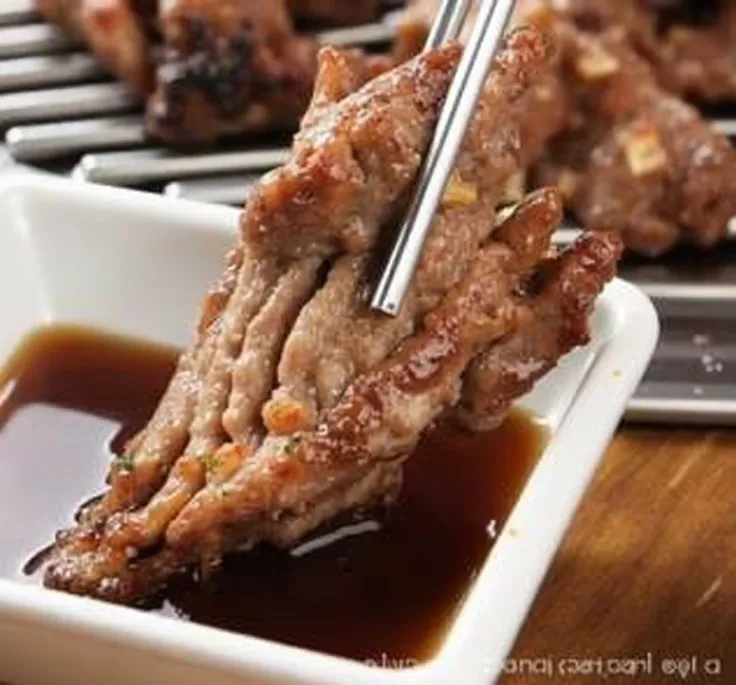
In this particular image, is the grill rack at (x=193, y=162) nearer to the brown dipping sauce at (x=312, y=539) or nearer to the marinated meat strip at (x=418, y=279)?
the brown dipping sauce at (x=312, y=539)

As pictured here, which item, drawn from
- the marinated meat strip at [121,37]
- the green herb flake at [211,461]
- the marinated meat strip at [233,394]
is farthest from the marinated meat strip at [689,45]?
the green herb flake at [211,461]

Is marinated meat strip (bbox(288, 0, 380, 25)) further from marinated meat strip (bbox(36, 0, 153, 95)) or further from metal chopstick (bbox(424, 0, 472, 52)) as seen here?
metal chopstick (bbox(424, 0, 472, 52))

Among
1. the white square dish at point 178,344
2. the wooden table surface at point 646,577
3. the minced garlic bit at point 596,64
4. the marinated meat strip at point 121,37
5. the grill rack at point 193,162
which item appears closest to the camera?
the white square dish at point 178,344

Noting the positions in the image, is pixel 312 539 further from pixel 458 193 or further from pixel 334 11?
pixel 334 11

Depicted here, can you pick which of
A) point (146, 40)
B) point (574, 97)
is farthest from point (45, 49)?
point (574, 97)

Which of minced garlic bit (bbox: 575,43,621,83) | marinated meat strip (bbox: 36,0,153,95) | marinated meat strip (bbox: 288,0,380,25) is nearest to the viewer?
minced garlic bit (bbox: 575,43,621,83)

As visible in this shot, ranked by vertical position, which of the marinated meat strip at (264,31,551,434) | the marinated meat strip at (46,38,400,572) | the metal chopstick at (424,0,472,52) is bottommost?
the marinated meat strip at (46,38,400,572)

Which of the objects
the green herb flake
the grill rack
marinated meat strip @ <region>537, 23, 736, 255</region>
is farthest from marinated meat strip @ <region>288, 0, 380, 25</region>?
the green herb flake
